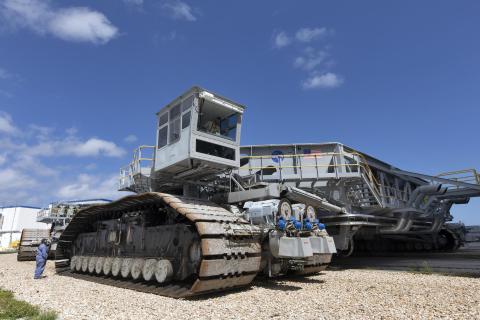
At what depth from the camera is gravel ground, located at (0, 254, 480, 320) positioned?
238 inches

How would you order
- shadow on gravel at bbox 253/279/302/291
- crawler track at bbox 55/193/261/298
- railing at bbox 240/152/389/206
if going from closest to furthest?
crawler track at bbox 55/193/261/298 → shadow on gravel at bbox 253/279/302/291 → railing at bbox 240/152/389/206

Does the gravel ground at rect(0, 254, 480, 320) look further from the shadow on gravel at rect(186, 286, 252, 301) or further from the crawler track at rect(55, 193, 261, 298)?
the crawler track at rect(55, 193, 261, 298)

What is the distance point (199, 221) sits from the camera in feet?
25.6

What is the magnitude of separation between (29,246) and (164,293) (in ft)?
59.2

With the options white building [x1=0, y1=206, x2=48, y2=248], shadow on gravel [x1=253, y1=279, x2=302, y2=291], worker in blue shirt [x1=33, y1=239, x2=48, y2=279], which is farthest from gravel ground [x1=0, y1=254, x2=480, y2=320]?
white building [x1=0, y1=206, x2=48, y2=248]

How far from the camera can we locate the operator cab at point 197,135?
9633mm

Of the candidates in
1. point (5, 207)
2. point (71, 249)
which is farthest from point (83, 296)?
point (5, 207)

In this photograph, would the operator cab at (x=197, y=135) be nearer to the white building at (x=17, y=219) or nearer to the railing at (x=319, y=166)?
the railing at (x=319, y=166)

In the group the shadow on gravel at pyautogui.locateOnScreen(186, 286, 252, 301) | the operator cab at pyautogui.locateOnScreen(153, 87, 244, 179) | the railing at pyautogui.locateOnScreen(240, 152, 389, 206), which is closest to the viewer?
the shadow on gravel at pyautogui.locateOnScreen(186, 286, 252, 301)

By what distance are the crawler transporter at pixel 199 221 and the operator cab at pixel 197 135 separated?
31 millimetres

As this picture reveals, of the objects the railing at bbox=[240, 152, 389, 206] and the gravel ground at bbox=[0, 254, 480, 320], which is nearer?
the gravel ground at bbox=[0, 254, 480, 320]

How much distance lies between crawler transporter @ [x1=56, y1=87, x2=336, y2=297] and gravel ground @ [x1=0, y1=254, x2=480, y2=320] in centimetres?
59

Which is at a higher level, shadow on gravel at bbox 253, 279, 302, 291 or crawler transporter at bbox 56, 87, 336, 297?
crawler transporter at bbox 56, 87, 336, 297

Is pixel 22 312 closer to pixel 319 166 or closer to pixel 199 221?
pixel 199 221
